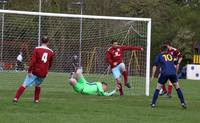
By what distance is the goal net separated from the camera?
84.2 feet

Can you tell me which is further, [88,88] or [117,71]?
[117,71]

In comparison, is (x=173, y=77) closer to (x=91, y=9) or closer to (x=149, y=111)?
(x=149, y=111)

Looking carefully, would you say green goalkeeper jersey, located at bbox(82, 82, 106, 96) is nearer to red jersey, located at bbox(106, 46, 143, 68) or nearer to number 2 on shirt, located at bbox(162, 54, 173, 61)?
red jersey, located at bbox(106, 46, 143, 68)

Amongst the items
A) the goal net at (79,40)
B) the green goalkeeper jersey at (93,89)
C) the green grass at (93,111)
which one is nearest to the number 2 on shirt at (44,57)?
the green grass at (93,111)

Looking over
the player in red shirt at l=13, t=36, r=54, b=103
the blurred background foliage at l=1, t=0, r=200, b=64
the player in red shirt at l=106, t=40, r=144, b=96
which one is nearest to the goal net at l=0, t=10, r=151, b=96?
the player in red shirt at l=106, t=40, r=144, b=96

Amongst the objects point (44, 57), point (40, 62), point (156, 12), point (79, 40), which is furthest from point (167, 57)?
point (156, 12)

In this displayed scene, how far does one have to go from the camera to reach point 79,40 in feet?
91.2

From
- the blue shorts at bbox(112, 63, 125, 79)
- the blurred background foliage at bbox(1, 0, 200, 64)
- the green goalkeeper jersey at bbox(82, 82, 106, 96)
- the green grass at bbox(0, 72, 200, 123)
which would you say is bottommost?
the green grass at bbox(0, 72, 200, 123)

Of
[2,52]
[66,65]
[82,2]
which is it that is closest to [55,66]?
[66,65]

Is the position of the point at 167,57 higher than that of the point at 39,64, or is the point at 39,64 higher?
the point at 167,57

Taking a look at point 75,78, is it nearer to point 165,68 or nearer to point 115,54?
point 115,54

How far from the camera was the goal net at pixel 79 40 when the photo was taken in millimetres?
25672

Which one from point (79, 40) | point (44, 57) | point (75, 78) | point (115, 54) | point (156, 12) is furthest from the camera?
point (156, 12)

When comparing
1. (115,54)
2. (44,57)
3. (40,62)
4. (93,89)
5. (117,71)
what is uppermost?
(115,54)
